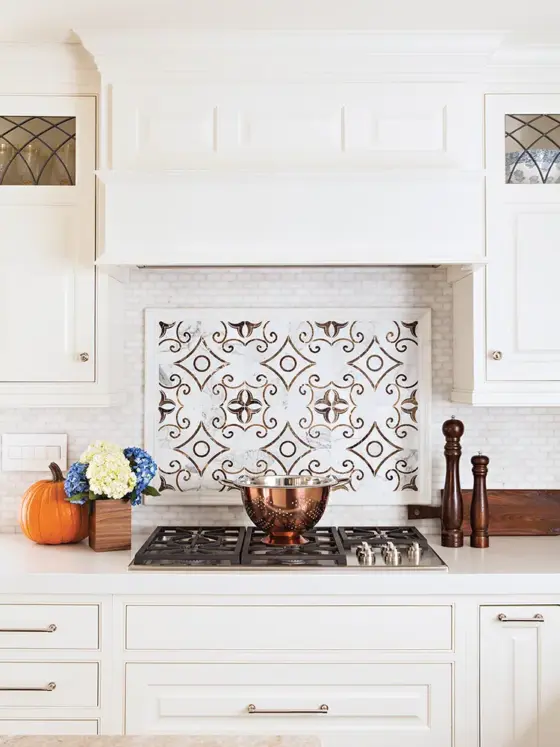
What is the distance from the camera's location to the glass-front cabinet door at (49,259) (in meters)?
2.47

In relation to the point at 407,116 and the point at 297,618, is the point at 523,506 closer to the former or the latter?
the point at 297,618

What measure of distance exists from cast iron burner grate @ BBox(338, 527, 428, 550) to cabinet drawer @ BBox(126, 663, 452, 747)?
43 cm

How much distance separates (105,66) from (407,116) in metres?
0.98

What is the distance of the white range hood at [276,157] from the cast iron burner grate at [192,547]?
916 millimetres

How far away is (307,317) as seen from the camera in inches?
110

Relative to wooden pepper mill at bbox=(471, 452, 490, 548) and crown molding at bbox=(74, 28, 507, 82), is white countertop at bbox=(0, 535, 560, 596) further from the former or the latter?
crown molding at bbox=(74, 28, 507, 82)

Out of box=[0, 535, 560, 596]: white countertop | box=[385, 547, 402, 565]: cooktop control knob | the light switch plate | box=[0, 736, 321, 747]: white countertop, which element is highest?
the light switch plate

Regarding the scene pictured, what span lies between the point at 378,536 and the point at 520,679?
63cm

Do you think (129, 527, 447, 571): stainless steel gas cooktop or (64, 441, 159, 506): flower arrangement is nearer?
(129, 527, 447, 571): stainless steel gas cooktop

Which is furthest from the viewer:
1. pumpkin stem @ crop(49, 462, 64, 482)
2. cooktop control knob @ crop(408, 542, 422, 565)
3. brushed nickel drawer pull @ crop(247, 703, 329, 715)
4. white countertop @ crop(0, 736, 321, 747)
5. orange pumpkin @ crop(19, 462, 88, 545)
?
pumpkin stem @ crop(49, 462, 64, 482)

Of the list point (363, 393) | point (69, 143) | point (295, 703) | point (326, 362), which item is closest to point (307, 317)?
point (326, 362)

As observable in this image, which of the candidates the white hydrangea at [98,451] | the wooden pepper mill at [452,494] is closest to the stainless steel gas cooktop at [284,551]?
the wooden pepper mill at [452,494]

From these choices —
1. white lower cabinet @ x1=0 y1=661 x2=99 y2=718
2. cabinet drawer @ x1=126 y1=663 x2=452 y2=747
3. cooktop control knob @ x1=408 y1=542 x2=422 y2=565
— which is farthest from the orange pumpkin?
cooktop control knob @ x1=408 y1=542 x2=422 y2=565

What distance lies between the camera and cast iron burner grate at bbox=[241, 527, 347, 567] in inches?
89.0
